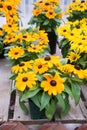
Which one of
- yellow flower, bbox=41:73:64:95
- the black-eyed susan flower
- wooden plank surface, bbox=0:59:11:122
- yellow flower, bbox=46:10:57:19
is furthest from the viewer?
yellow flower, bbox=46:10:57:19

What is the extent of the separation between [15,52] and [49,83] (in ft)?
1.37

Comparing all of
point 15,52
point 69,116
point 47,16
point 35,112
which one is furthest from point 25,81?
point 47,16

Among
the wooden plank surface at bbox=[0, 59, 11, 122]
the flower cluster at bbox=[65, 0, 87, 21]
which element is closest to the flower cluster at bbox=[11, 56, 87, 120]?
the wooden plank surface at bbox=[0, 59, 11, 122]

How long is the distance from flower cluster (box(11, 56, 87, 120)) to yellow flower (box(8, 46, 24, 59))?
9.0 inches

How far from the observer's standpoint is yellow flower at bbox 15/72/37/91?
1.20 m

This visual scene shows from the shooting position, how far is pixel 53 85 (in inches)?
47.2

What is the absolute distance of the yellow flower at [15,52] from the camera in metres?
1.55

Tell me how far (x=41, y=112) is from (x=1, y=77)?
1.86ft

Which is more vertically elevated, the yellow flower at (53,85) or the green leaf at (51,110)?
the yellow flower at (53,85)

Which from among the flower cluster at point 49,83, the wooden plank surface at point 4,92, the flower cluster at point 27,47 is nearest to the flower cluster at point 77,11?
the flower cluster at point 27,47

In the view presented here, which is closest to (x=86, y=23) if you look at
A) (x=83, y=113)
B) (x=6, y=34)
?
(x=6, y=34)

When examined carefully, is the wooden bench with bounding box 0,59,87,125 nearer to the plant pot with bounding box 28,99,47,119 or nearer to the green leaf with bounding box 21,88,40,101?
the plant pot with bounding box 28,99,47,119

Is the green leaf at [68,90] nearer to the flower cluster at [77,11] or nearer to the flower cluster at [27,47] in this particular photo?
the flower cluster at [27,47]

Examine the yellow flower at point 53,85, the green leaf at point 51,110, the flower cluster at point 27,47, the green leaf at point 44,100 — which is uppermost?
the flower cluster at point 27,47
